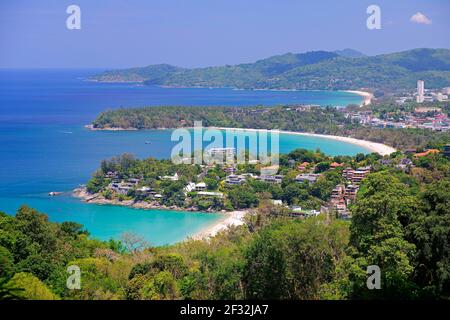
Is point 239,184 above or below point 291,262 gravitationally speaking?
below

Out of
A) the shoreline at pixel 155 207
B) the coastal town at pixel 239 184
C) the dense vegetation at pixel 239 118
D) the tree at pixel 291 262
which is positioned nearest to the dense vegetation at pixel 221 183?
the coastal town at pixel 239 184

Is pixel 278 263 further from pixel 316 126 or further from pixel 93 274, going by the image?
pixel 316 126

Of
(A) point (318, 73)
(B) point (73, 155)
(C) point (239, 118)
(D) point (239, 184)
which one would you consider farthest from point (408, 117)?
(A) point (318, 73)

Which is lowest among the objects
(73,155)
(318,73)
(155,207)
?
(155,207)

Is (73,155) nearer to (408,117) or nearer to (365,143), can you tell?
(365,143)

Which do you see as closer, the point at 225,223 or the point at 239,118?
the point at 225,223

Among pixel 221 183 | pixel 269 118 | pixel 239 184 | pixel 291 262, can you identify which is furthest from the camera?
pixel 269 118

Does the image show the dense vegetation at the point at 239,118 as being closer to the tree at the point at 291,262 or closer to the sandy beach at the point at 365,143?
the sandy beach at the point at 365,143
